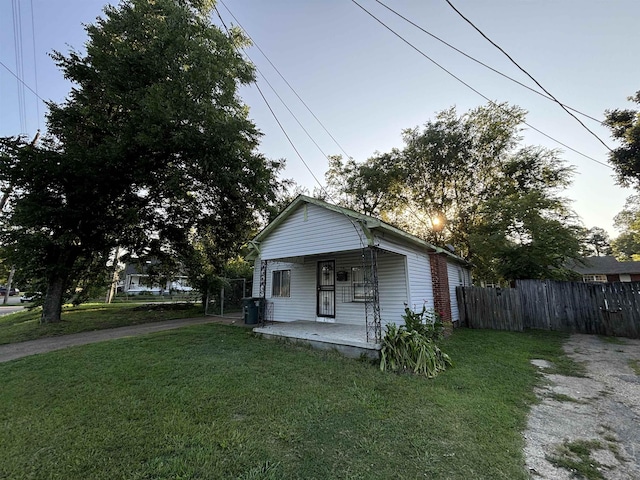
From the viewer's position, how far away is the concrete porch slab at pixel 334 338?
5867 mm

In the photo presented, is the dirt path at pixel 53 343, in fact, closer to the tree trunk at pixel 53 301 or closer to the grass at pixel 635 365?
the tree trunk at pixel 53 301

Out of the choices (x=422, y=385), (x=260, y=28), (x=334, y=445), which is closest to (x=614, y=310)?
(x=422, y=385)

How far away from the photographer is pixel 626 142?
617 inches

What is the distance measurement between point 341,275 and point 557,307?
790 cm

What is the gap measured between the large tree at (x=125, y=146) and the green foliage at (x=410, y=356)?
31.0ft

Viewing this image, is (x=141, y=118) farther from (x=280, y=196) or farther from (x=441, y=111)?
(x=441, y=111)

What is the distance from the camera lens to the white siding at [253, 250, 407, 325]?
8.20m

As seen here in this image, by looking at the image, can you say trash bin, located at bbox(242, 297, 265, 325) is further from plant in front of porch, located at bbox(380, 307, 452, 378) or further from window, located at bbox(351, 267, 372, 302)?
plant in front of porch, located at bbox(380, 307, 452, 378)

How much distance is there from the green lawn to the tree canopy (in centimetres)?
883

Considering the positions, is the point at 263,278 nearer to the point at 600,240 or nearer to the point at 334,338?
the point at 334,338

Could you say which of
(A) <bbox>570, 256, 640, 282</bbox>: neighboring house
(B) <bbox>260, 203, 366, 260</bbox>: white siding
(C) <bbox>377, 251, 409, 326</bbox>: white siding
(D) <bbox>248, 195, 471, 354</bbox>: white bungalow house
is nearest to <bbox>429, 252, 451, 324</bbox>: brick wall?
(D) <bbox>248, 195, 471, 354</bbox>: white bungalow house

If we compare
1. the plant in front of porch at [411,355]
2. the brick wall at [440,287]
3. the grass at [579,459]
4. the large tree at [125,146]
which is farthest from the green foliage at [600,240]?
the grass at [579,459]

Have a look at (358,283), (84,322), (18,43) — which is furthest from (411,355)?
(18,43)

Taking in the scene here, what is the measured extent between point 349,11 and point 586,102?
6477 millimetres
